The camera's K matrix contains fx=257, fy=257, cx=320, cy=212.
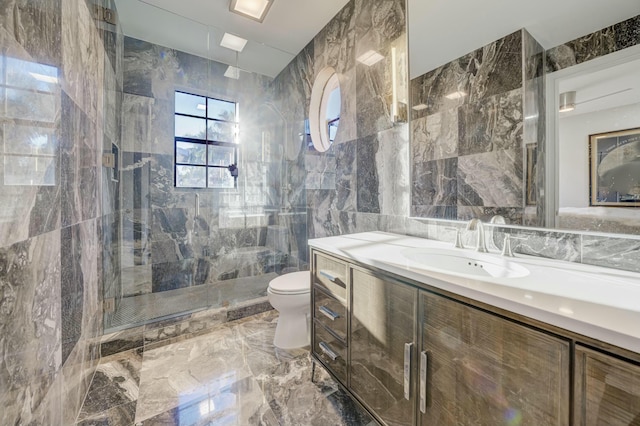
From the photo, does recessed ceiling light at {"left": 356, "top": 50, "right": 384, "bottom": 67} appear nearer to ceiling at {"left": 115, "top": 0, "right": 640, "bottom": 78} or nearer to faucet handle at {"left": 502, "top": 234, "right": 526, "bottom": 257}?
ceiling at {"left": 115, "top": 0, "right": 640, "bottom": 78}

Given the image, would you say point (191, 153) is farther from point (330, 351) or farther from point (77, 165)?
point (330, 351)

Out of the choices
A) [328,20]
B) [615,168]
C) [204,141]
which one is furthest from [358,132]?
[204,141]

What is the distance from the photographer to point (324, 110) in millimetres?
2611

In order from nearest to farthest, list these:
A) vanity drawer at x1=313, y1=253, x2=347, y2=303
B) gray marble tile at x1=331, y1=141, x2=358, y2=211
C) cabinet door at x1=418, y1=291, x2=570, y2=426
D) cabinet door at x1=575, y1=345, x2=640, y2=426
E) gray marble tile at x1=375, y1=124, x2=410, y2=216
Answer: cabinet door at x1=575, y1=345, x2=640, y2=426, cabinet door at x1=418, y1=291, x2=570, y2=426, vanity drawer at x1=313, y1=253, x2=347, y2=303, gray marble tile at x1=375, y1=124, x2=410, y2=216, gray marble tile at x1=331, y1=141, x2=358, y2=211

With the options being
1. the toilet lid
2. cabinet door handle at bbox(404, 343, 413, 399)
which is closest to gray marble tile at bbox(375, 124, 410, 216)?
the toilet lid

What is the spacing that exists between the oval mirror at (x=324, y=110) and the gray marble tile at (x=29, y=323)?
2.04 meters

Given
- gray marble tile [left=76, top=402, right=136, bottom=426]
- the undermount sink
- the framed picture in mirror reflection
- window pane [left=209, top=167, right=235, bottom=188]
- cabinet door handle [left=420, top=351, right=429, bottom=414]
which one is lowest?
gray marble tile [left=76, top=402, right=136, bottom=426]

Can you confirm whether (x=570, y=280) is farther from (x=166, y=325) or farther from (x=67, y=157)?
(x=166, y=325)

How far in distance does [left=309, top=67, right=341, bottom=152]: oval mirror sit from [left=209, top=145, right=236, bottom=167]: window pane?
3.45 ft

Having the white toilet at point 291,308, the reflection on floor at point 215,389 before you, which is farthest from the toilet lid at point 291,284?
the reflection on floor at point 215,389

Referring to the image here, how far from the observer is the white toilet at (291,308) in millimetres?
1838

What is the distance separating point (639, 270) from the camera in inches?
32.7

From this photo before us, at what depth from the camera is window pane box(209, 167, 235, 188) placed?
9.87ft

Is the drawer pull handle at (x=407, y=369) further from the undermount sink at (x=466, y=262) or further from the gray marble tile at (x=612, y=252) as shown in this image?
the gray marble tile at (x=612, y=252)
